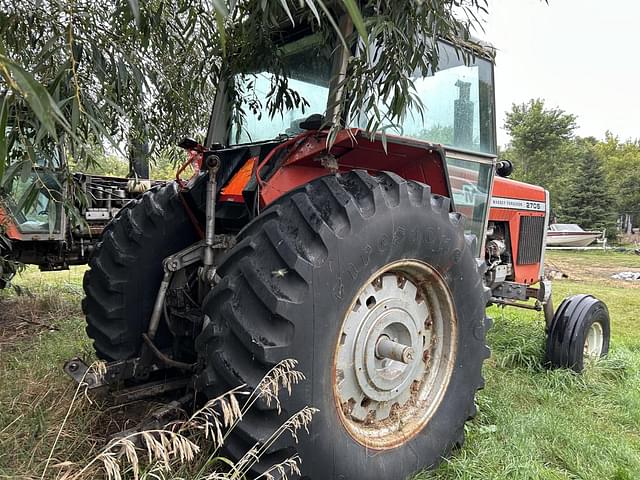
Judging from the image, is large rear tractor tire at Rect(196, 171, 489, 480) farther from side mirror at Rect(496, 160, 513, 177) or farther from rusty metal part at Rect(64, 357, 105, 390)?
side mirror at Rect(496, 160, 513, 177)

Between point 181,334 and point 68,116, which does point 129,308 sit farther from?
point 68,116

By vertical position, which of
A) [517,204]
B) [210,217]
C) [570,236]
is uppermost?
[517,204]

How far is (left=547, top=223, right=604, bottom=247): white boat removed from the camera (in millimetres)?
23188

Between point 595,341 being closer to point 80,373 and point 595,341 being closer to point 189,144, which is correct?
point 189,144

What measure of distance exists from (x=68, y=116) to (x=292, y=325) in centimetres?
119

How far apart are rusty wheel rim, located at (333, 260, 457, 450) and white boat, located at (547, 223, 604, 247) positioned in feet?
74.8

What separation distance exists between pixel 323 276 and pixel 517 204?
277 centimetres

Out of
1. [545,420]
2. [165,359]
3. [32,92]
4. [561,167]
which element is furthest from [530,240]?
[561,167]

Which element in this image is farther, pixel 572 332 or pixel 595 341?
pixel 595 341

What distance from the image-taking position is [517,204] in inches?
155

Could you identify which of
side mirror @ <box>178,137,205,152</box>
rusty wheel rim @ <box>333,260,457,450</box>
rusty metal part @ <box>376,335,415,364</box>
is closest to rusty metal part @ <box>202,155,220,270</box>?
side mirror @ <box>178,137,205,152</box>

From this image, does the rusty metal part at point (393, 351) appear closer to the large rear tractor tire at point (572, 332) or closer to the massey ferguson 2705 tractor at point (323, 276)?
the massey ferguson 2705 tractor at point (323, 276)

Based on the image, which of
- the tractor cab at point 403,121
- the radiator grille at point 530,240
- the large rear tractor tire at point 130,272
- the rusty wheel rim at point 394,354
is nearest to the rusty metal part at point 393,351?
the rusty wheel rim at point 394,354

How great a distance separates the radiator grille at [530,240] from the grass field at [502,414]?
0.66m
